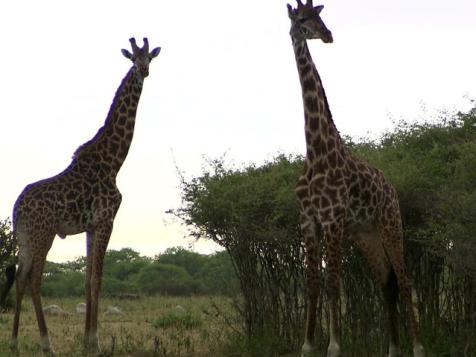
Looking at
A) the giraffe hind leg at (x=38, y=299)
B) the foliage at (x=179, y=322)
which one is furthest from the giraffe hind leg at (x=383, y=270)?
the foliage at (x=179, y=322)

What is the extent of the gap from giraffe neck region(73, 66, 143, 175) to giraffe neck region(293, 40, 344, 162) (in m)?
3.81

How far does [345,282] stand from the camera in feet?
37.3

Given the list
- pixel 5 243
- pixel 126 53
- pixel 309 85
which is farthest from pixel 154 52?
pixel 5 243

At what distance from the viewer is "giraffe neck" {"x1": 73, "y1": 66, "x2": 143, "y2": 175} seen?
1226 centimetres

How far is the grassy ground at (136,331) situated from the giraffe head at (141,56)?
12.6 feet

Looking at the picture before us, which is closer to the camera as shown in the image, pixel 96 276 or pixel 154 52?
pixel 96 276

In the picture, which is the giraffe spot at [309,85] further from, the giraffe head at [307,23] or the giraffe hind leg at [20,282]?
the giraffe hind leg at [20,282]

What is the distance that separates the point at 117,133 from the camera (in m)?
12.5

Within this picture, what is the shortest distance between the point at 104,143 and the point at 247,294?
10.6 ft

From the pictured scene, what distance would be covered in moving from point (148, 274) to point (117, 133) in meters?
22.6

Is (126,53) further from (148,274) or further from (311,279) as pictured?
(148,274)

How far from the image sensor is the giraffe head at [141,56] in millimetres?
12516

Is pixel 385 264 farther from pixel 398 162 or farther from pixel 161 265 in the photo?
pixel 161 265

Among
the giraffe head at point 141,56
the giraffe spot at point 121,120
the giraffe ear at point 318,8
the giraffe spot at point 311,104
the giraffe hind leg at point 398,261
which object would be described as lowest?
the giraffe hind leg at point 398,261
